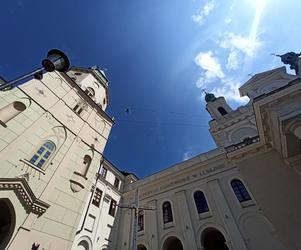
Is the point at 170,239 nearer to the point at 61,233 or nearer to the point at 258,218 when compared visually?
the point at 258,218

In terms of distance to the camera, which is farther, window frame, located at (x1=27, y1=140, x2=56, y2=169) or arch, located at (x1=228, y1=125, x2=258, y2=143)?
arch, located at (x1=228, y1=125, x2=258, y2=143)

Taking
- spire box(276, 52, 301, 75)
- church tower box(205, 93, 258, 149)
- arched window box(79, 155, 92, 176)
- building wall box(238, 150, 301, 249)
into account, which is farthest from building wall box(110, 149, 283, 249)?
spire box(276, 52, 301, 75)

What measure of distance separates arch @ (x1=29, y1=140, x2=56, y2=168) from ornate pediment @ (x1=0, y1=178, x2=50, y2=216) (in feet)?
5.47

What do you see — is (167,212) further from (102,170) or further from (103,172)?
(102,170)

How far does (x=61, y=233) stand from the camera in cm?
1054

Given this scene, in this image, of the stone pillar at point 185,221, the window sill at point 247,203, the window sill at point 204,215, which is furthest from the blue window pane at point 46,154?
the window sill at point 247,203

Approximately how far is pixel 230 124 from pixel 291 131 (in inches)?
444

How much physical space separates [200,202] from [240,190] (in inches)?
149

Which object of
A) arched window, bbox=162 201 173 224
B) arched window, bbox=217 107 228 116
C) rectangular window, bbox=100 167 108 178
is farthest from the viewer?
arched window, bbox=217 107 228 116

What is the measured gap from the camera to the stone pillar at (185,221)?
15474 millimetres

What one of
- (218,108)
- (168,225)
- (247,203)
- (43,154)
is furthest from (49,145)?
(218,108)

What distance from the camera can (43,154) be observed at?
12.1m

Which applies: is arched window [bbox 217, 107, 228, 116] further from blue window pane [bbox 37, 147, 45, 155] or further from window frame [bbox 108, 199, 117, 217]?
blue window pane [bbox 37, 147, 45, 155]

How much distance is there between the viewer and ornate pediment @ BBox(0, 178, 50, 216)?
368 inches
